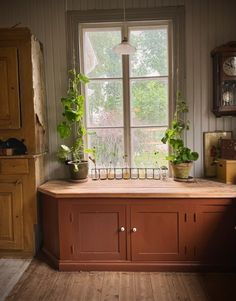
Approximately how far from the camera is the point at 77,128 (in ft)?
9.83

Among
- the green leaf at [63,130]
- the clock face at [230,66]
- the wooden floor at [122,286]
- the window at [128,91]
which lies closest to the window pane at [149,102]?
the window at [128,91]

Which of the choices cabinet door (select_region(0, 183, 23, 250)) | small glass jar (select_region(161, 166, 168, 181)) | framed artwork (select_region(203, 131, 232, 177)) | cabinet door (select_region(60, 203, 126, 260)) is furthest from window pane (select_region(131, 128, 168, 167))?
cabinet door (select_region(0, 183, 23, 250))

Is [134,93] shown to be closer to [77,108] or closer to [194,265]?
[77,108]

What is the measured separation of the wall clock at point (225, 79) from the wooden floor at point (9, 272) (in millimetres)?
2453

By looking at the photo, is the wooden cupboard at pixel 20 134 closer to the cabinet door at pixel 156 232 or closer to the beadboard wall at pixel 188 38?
the beadboard wall at pixel 188 38

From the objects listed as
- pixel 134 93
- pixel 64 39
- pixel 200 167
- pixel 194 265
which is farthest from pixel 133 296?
pixel 64 39

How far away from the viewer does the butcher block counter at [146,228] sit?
2.38 metres

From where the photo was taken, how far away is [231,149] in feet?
8.86

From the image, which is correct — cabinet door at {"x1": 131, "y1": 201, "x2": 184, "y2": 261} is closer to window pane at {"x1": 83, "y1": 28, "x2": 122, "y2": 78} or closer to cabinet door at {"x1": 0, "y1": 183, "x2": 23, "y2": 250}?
cabinet door at {"x1": 0, "y1": 183, "x2": 23, "y2": 250}

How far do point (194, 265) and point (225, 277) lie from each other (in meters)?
0.27

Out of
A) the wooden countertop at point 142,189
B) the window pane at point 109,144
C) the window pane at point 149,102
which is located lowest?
the wooden countertop at point 142,189

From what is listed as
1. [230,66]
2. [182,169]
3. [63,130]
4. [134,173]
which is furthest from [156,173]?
[230,66]

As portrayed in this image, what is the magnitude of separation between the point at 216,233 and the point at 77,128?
68.3 inches

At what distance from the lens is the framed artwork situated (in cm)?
292
